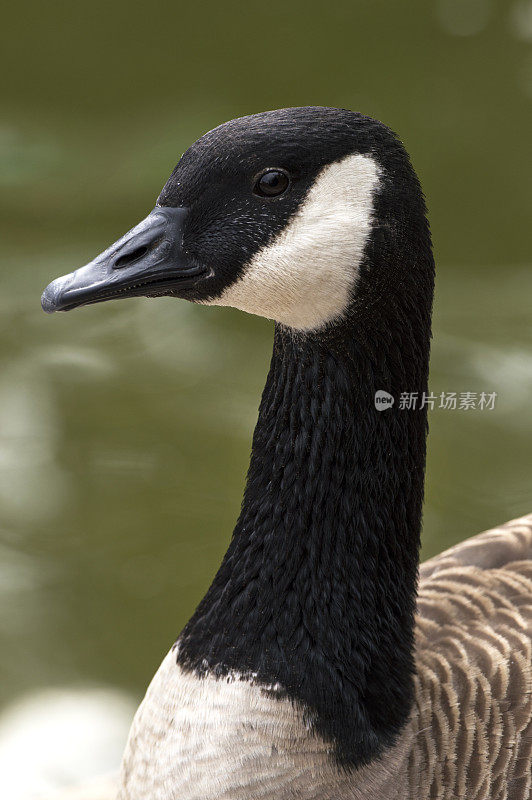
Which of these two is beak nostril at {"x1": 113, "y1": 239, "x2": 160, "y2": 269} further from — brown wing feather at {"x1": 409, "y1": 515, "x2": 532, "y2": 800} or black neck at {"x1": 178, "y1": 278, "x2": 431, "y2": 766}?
brown wing feather at {"x1": 409, "y1": 515, "x2": 532, "y2": 800}

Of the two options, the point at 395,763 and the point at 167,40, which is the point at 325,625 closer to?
the point at 395,763

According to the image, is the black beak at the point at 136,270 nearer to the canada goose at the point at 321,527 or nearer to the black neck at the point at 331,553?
Result: the canada goose at the point at 321,527

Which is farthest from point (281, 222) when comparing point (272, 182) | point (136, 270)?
point (136, 270)

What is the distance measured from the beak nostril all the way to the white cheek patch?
211 millimetres

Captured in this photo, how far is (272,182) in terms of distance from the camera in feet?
6.96

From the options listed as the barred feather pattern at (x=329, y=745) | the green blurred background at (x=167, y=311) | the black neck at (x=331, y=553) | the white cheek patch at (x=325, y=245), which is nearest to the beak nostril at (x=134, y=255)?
the white cheek patch at (x=325, y=245)

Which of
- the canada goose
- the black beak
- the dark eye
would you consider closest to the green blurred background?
the canada goose

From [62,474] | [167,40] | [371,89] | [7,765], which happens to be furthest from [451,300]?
[7,765]

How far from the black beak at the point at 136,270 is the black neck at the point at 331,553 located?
0.27m

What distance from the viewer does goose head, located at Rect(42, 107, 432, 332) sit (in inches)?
82.4

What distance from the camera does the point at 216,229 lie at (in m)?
2.18

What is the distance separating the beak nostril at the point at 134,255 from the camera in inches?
85.3

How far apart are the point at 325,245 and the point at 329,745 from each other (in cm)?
108

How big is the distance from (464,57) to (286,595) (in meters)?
4.40
